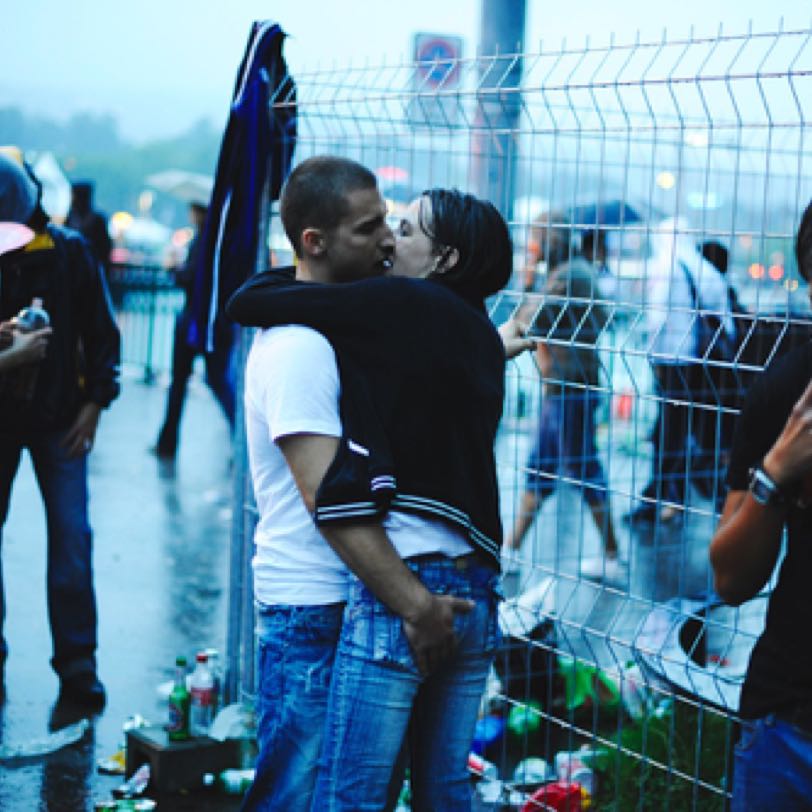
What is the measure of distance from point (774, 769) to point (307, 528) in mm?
1050

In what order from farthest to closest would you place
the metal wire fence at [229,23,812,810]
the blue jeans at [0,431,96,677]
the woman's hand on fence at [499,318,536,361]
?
the blue jeans at [0,431,96,677], the metal wire fence at [229,23,812,810], the woman's hand on fence at [499,318,536,361]

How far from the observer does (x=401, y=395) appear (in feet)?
8.73

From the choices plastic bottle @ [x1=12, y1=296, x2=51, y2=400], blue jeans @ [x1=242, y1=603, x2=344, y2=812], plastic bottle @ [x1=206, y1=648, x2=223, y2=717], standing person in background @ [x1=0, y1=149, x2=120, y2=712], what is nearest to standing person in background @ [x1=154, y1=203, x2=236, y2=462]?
standing person in background @ [x1=0, y1=149, x2=120, y2=712]

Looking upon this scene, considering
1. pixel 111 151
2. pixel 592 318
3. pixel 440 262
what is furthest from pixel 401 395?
pixel 111 151

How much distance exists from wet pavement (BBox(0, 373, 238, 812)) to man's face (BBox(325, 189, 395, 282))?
2.30 metres

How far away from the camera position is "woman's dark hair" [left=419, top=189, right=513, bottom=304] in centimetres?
285

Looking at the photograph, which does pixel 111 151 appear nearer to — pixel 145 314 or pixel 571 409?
pixel 145 314

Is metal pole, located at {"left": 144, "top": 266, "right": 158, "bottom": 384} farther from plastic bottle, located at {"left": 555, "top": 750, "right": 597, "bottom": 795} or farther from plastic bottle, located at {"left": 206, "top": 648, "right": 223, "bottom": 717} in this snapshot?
plastic bottle, located at {"left": 555, "top": 750, "right": 597, "bottom": 795}

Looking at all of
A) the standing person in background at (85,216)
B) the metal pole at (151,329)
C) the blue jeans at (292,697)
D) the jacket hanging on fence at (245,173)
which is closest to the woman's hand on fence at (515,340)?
the blue jeans at (292,697)

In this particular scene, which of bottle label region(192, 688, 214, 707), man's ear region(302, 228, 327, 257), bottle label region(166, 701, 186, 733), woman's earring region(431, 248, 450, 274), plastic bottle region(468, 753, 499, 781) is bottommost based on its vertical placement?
plastic bottle region(468, 753, 499, 781)

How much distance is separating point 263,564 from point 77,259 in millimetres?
2666

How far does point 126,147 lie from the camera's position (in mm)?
55781

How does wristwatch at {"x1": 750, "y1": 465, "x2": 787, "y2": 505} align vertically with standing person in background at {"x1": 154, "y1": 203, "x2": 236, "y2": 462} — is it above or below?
above

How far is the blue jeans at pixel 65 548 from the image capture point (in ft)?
17.1
